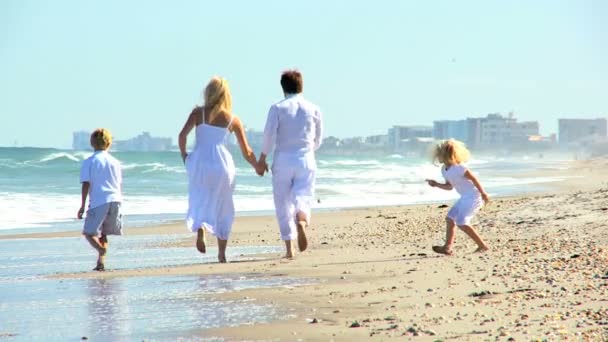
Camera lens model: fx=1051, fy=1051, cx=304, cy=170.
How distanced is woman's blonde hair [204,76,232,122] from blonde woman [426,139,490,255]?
1815mm

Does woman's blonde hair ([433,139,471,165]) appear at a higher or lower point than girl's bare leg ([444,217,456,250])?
higher

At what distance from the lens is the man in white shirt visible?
8.90m

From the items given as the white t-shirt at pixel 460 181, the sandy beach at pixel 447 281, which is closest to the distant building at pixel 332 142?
the sandy beach at pixel 447 281

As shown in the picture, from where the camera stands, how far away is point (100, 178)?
902 cm

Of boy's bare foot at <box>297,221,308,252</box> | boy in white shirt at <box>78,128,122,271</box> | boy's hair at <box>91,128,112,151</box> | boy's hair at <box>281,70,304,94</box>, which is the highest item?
boy's hair at <box>281,70,304,94</box>

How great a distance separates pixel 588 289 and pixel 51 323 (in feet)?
9.90

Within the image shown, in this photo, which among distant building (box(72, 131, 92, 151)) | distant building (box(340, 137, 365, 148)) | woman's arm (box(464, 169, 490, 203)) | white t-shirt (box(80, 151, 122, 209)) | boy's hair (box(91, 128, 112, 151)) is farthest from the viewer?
distant building (box(340, 137, 365, 148))

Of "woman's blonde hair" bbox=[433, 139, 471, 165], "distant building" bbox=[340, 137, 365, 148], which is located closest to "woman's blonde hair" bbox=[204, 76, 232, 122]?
"woman's blonde hair" bbox=[433, 139, 471, 165]

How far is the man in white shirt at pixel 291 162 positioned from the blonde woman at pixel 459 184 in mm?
1066

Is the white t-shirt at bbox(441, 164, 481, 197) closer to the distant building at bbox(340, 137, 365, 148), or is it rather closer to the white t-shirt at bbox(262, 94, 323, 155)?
the white t-shirt at bbox(262, 94, 323, 155)

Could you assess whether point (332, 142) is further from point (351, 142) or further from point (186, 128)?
point (186, 128)

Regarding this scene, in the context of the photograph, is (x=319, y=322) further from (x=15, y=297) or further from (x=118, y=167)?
(x=118, y=167)

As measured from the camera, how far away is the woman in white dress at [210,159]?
878 centimetres

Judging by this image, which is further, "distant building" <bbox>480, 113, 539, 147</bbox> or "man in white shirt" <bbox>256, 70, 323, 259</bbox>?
"distant building" <bbox>480, 113, 539, 147</bbox>
